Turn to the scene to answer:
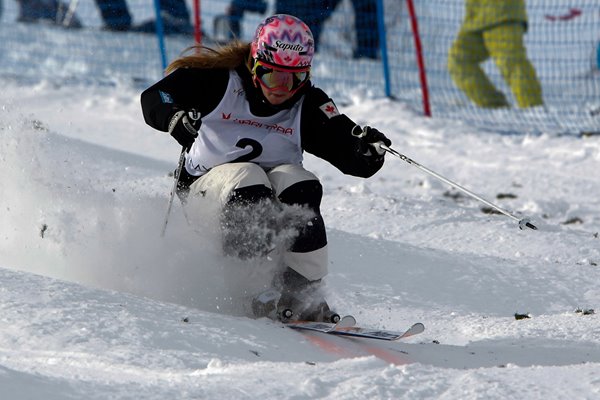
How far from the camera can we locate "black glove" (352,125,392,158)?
4629 millimetres

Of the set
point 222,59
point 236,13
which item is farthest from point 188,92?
point 236,13

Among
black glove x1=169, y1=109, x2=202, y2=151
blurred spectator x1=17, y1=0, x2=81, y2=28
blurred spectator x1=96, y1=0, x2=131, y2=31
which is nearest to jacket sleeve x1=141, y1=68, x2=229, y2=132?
black glove x1=169, y1=109, x2=202, y2=151

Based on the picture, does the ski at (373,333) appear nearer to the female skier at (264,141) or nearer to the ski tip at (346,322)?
the ski tip at (346,322)

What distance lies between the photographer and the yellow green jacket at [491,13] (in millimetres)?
10164

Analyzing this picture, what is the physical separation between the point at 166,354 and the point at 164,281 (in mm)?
1239

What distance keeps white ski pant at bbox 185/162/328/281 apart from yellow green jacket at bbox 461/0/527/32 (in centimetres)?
606

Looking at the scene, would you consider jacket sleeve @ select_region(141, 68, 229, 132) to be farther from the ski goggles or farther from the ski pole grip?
the ski pole grip

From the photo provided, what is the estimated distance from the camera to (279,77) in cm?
462

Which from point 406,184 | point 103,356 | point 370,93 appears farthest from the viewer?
point 370,93

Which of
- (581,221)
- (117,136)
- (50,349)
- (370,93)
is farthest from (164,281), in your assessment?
(370,93)

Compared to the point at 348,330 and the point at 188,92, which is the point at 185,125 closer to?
the point at 188,92

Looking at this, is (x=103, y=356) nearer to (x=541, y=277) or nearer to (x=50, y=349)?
(x=50, y=349)

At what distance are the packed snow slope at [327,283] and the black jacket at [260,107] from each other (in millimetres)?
526

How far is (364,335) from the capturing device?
13.9 feet
